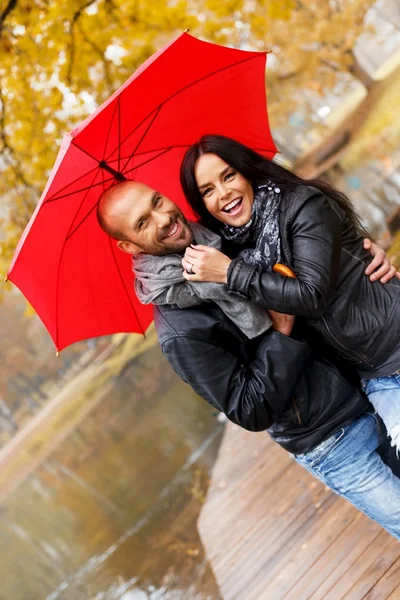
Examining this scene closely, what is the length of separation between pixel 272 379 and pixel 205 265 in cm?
46

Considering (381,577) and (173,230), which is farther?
(381,577)

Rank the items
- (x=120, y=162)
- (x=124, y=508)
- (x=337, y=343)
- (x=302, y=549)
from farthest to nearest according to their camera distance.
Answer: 1. (x=124, y=508)
2. (x=302, y=549)
3. (x=120, y=162)
4. (x=337, y=343)

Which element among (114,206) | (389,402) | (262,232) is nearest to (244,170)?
(262,232)

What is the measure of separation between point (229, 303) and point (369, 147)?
16.9 m

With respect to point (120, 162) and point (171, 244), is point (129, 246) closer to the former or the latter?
point (171, 244)

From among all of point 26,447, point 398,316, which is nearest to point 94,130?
point 398,316

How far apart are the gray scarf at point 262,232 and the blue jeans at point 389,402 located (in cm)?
60

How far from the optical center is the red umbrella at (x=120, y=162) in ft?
7.38

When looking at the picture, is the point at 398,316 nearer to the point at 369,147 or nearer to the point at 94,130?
the point at 94,130

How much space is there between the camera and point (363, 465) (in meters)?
2.30

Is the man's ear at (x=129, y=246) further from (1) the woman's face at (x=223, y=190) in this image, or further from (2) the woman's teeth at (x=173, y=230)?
(1) the woman's face at (x=223, y=190)

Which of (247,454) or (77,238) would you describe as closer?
(77,238)

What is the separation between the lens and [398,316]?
2113 millimetres

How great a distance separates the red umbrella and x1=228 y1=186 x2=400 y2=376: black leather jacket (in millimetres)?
703
